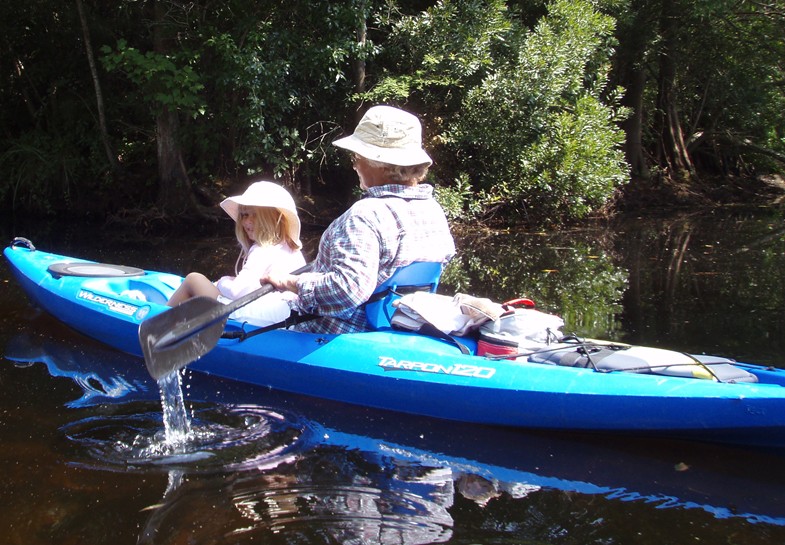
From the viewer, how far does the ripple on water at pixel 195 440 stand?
2.82m

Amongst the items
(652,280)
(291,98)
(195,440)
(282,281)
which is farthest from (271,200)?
(291,98)

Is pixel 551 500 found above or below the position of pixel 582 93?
below

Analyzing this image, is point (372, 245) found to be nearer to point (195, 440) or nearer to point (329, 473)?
point (329, 473)

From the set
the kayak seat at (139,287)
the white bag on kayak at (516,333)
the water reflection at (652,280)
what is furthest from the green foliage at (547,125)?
the white bag on kayak at (516,333)

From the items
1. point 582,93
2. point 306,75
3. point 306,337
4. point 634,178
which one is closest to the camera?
point 306,337

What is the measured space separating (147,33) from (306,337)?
7223 mm

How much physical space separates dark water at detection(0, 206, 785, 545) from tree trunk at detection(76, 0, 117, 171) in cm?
567

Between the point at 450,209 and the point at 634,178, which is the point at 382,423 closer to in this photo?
the point at 450,209

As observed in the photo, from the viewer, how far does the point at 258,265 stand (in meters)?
3.67

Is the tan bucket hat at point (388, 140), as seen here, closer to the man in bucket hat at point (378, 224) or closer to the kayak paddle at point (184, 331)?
the man in bucket hat at point (378, 224)

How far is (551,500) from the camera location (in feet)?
8.48

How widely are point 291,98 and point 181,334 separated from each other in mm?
5228

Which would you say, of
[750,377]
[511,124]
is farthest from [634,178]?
[750,377]

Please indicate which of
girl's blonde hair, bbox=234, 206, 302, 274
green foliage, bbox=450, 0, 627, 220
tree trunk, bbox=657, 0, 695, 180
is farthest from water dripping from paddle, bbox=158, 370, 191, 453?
tree trunk, bbox=657, 0, 695, 180
